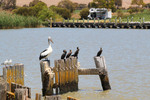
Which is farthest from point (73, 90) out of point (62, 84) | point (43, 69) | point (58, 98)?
point (58, 98)

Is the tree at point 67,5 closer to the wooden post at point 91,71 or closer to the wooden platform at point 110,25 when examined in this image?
the wooden platform at point 110,25

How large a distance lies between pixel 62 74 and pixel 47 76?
636 mm

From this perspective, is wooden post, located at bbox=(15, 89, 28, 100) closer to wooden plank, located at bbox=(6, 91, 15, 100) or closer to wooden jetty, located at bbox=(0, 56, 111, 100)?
wooden jetty, located at bbox=(0, 56, 111, 100)

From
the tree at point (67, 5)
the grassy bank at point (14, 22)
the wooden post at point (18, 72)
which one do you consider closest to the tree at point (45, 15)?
the grassy bank at point (14, 22)

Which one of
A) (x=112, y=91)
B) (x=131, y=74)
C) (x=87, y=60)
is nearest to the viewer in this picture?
(x=112, y=91)

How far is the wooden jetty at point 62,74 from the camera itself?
50.8 feet

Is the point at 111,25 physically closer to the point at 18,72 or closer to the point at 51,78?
the point at 51,78

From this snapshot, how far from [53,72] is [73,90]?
71.1 inches

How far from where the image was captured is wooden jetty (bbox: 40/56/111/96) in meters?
15.5

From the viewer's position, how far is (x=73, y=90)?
56.0 feet

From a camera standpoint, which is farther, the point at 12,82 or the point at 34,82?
the point at 34,82

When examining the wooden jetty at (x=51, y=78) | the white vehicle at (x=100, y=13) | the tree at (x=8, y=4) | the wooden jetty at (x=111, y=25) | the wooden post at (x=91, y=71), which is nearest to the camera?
the wooden jetty at (x=51, y=78)

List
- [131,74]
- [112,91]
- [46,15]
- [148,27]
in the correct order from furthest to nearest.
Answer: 1. [46,15]
2. [148,27]
3. [131,74]
4. [112,91]

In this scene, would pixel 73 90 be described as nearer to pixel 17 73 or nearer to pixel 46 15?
pixel 17 73
